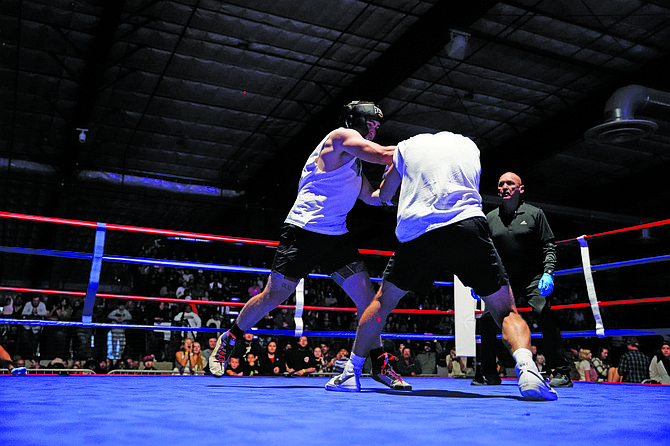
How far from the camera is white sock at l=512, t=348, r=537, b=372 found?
1.89 meters

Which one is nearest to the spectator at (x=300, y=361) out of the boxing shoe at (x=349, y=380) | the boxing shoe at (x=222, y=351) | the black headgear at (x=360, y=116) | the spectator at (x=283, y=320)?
the boxing shoe at (x=222, y=351)

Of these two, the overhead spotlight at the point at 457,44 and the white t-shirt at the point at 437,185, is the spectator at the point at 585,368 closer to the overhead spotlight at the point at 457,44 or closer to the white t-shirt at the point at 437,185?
the overhead spotlight at the point at 457,44

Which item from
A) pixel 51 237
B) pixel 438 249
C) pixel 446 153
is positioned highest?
pixel 51 237

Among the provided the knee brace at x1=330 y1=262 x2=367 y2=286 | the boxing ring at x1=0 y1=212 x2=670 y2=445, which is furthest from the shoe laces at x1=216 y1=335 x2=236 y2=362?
the boxing ring at x1=0 y1=212 x2=670 y2=445

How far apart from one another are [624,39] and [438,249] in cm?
702

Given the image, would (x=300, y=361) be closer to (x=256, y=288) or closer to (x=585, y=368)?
(x=256, y=288)

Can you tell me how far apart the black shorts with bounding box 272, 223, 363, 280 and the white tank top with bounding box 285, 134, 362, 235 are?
0.03m

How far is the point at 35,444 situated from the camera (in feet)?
2.76

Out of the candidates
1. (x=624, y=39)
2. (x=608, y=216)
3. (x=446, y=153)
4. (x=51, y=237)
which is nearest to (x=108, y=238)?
(x=51, y=237)

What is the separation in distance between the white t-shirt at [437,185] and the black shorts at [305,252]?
22.9 inches

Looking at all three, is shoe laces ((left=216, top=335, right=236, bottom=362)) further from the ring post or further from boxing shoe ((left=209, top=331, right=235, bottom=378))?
the ring post

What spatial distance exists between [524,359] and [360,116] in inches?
50.2

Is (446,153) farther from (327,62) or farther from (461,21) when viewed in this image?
(327,62)

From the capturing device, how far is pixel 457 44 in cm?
694
